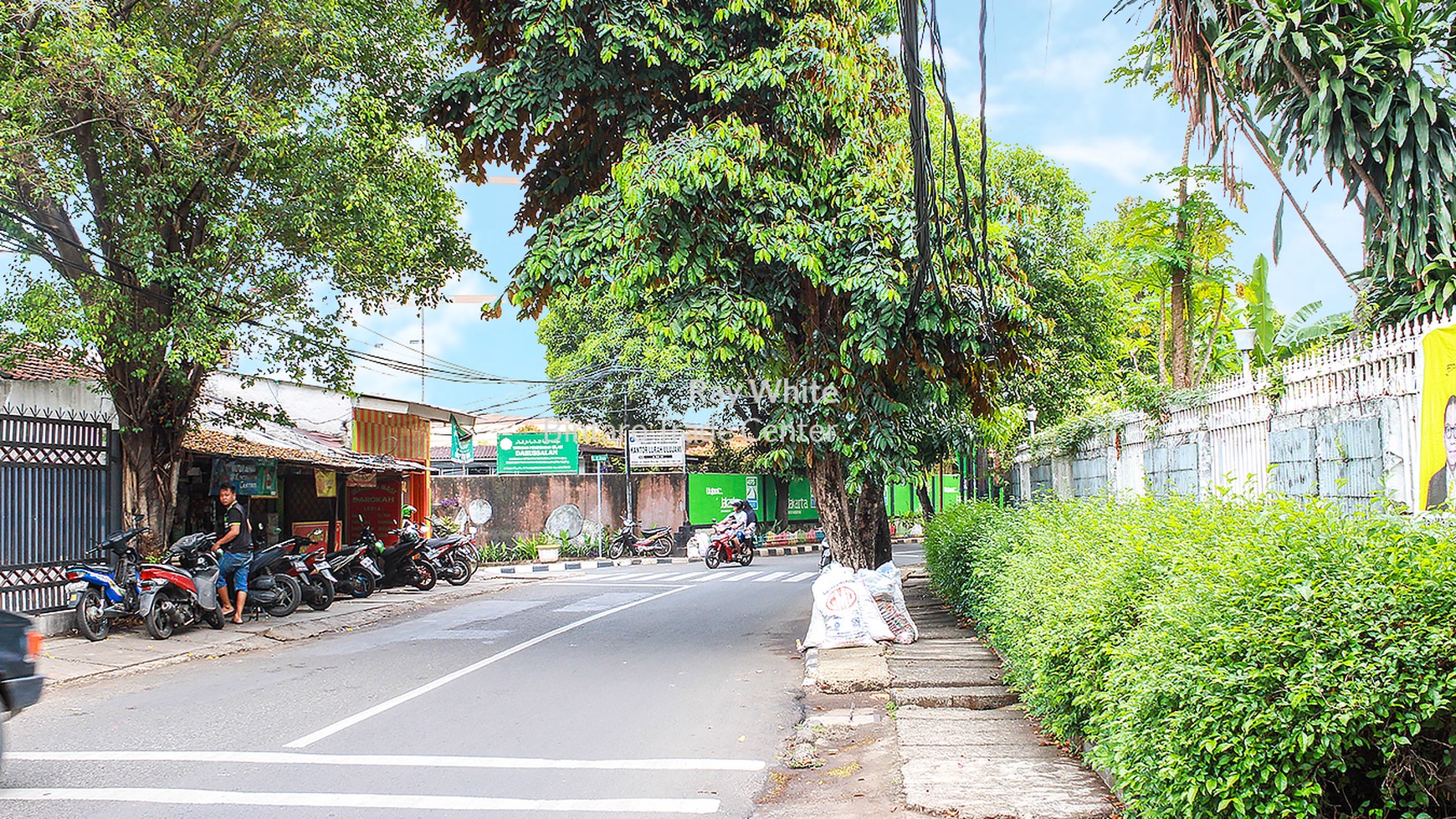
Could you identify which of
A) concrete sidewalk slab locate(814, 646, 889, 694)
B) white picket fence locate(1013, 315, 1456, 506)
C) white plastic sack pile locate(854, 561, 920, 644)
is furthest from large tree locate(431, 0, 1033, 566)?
white picket fence locate(1013, 315, 1456, 506)

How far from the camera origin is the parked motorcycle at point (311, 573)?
14.5 meters

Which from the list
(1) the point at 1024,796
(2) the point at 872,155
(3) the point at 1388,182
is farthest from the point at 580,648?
(3) the point at 1388,182

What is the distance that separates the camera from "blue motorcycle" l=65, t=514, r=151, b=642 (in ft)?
37.2

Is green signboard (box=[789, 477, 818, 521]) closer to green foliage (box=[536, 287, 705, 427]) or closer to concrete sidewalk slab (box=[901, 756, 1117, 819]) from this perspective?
green foliage (box=[536, 287, 705, 427])

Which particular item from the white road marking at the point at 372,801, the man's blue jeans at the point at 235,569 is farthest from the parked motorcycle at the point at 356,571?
the white road marking at the point at 372,801

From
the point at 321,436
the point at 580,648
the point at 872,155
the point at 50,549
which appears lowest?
the point at 580,648

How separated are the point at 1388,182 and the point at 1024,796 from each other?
486 centimetres

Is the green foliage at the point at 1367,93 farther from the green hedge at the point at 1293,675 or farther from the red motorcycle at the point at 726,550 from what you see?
the red motorcycle at the point at 726,550

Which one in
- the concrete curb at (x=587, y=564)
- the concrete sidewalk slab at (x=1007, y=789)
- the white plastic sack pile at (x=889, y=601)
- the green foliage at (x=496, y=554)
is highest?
the white plastic sack pile at (x=889, y=601)

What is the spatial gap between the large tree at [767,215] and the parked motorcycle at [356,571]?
7519 millimetres

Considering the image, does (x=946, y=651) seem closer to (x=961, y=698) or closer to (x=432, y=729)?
(x=961, y=698)

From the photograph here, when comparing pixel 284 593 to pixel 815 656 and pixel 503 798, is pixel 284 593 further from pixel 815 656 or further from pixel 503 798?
pixel 503 798

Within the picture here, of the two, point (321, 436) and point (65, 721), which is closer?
point (65, 721)

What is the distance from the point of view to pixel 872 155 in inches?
443
